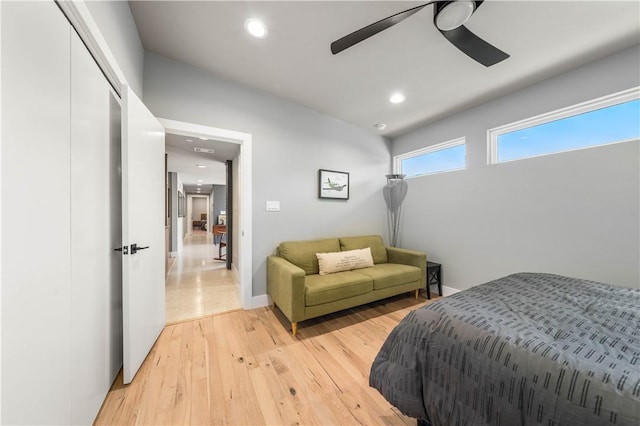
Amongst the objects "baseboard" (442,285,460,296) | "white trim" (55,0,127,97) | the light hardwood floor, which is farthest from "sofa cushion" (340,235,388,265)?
"white trim" (55,0,127,97)

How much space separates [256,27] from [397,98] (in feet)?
5.75

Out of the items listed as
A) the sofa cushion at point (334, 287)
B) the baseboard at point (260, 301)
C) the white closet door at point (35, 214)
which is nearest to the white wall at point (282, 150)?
the baseboard at point (260, 301)

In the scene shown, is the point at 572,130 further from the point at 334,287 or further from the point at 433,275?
the point at 334,287

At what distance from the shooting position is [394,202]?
376 cm

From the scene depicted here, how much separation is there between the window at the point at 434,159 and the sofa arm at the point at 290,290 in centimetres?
255

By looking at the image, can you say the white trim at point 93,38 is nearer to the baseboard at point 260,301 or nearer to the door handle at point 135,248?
the door handle at point 135,248

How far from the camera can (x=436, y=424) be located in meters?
0.98

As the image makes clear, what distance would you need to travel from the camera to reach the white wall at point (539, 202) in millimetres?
1818

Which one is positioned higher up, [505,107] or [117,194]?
[505,107]

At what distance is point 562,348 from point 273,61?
2709mm

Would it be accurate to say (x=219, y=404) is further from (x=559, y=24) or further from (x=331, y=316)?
(x=559, y=24)

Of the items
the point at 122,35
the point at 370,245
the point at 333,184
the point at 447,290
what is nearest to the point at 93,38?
the point at 122,35

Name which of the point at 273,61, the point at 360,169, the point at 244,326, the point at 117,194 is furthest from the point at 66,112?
the point at 360,169

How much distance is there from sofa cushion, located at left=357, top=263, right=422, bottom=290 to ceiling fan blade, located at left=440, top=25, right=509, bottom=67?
84.2 inches
